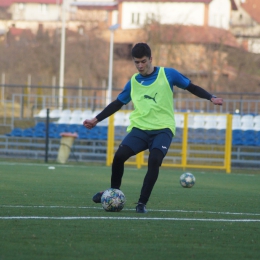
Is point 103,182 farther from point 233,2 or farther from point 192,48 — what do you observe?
point 233,2

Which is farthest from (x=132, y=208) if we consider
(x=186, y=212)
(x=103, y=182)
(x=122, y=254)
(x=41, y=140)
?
(x=41, y=140)

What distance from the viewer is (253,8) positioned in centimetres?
8288

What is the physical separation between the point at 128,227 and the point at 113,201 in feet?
4.02

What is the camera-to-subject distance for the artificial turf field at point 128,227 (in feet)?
18.9

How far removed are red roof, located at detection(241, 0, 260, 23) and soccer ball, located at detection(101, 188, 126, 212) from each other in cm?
7271

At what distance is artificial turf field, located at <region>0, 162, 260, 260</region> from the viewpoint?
18.9 ft

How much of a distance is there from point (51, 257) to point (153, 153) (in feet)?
10.3

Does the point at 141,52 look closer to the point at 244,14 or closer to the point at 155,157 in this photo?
the point at 155,157

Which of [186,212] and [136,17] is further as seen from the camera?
[136,17]

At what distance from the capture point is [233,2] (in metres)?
77.6

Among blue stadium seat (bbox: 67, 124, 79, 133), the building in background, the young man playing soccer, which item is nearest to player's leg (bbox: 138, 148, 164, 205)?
the young man playing soccer

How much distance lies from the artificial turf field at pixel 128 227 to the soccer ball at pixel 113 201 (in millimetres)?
100

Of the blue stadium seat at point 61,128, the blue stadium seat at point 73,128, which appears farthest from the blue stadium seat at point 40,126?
the blue stadium seat at point 73,128

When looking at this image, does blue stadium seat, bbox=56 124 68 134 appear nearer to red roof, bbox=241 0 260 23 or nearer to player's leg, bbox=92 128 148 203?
player's leg, bbox=92 128 148 203
